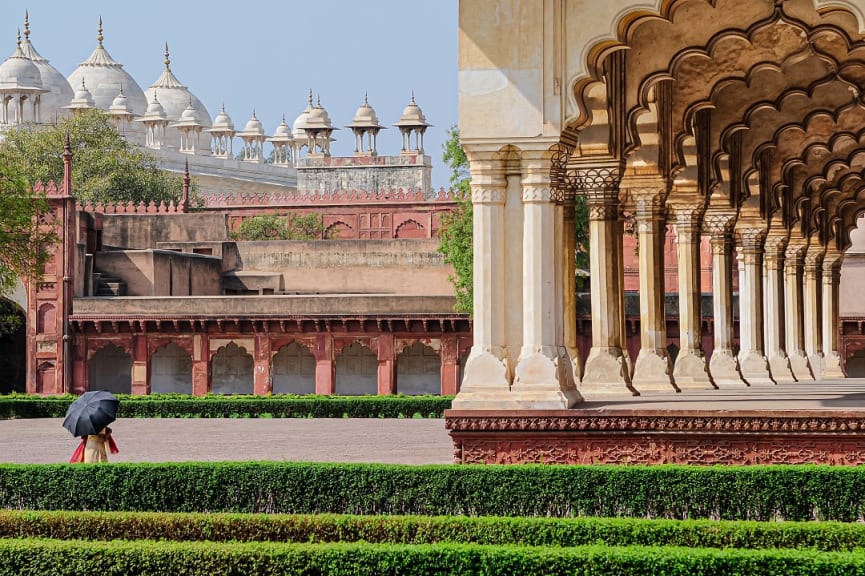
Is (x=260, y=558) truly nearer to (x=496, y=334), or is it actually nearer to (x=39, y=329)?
(x=496, y=334)

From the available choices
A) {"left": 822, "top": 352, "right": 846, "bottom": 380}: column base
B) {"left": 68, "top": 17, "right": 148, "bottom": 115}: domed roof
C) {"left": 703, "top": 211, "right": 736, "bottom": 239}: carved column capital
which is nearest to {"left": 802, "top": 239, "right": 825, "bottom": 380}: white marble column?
{"left": 822, "top": 352, "right": 846, "bottom": 380}: column base

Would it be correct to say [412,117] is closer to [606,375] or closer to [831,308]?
[831,308]

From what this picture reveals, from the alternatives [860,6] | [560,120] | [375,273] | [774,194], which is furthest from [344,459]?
[375,273]

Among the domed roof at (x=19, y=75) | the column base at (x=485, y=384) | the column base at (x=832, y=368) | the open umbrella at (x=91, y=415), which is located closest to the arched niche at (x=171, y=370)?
the column base at (x=832, y=368)

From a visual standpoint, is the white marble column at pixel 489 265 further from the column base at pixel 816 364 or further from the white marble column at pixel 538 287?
the column base at pixel 816 364

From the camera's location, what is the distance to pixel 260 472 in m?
11.0

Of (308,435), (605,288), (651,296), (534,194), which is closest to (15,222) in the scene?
(308,435)

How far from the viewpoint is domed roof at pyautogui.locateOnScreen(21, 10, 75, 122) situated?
2926 inches

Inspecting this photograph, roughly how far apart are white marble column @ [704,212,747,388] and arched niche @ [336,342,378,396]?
19024 millimetres

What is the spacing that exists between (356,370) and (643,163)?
23.5m

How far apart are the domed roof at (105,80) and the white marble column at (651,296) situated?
6681 centimetres

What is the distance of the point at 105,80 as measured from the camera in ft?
269

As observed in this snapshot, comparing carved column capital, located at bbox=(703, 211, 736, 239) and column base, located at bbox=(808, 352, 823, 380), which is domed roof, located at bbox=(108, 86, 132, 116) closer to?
column base, located at bbox=(808, 352, 823, 380)

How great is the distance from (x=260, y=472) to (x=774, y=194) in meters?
13.2
